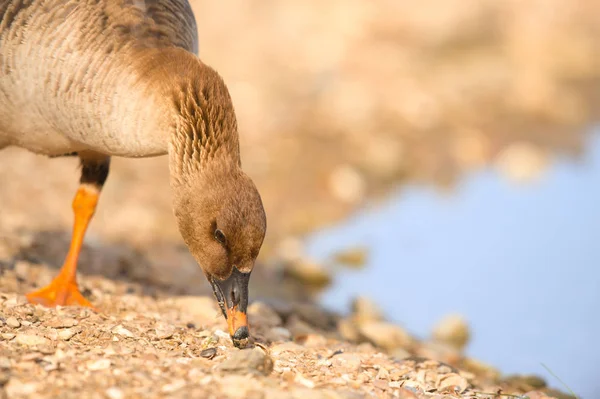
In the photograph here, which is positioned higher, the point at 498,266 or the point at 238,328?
the point at 498,266

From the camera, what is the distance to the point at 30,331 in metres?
5.07

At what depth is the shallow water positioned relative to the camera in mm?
8172

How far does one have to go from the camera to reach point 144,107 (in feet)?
17.2

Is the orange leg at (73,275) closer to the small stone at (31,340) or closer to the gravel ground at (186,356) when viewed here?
the gravel ground at (186,356)

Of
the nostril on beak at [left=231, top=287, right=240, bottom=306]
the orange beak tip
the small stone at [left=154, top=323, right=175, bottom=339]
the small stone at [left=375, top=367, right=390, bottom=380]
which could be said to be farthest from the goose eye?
the small stone at [left=375, top=367, right=390, bottom=380]

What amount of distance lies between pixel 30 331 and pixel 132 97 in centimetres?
170

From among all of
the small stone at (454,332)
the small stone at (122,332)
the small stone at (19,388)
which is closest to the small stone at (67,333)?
the small stone at (122,332)

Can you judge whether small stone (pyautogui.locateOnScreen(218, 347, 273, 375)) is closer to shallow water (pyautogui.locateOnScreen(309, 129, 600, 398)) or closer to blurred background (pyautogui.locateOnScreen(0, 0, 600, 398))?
blurred background (pyautogui.locateOnScreen(0, 0, 600, 398))

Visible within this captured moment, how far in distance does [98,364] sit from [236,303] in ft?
3.42

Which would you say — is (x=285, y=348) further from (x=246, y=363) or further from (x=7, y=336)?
(x=7, y=336)

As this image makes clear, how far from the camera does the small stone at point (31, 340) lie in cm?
484

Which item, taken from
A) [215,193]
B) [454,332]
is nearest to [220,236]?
[215,193]

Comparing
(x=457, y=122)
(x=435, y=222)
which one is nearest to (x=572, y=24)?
(x=457, y=122)

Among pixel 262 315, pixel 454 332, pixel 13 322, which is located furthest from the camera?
pixel 454 332
